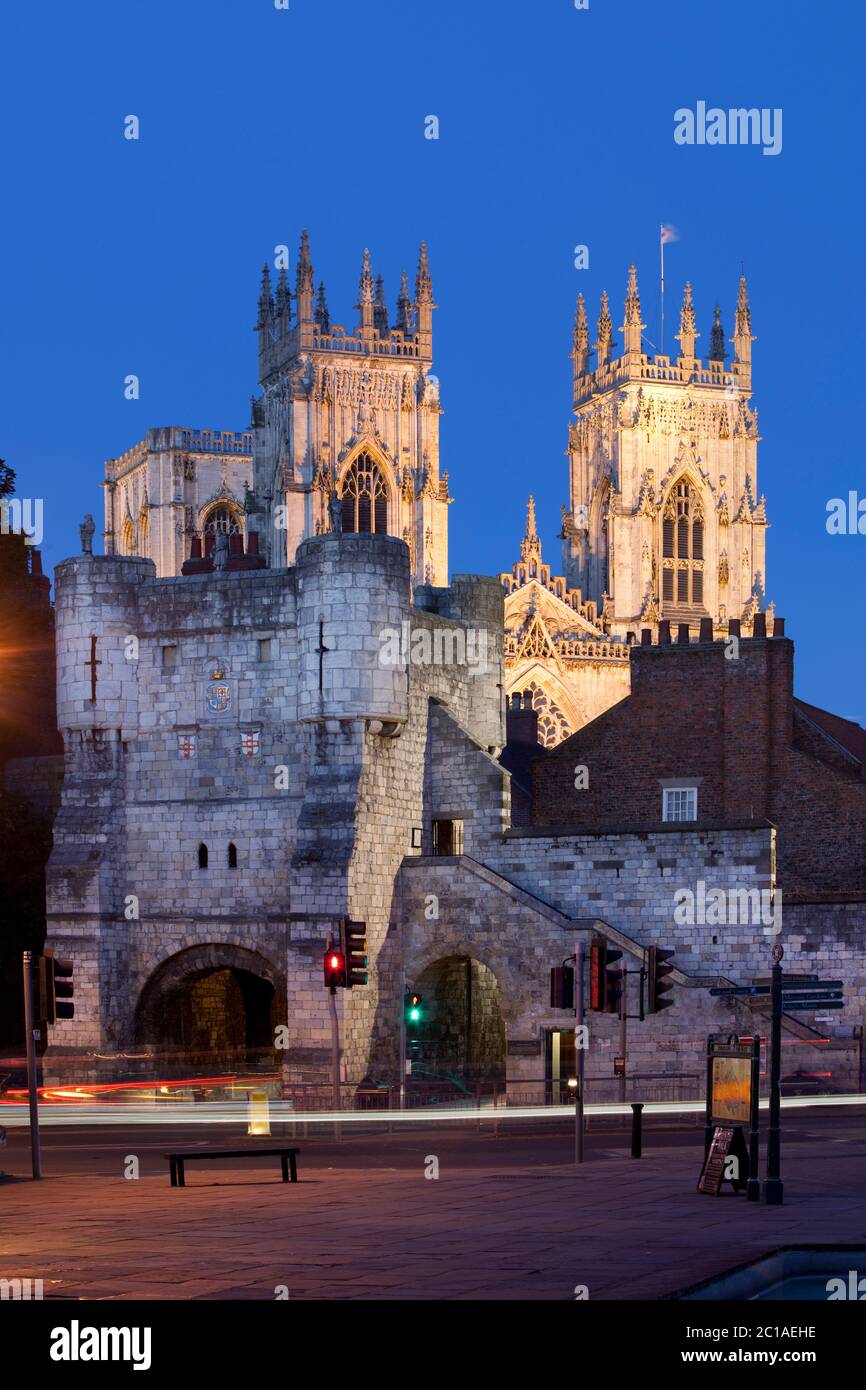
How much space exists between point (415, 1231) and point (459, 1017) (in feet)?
93.1

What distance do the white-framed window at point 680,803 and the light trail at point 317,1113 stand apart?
44.4 ft

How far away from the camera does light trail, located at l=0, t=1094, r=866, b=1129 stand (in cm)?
3838

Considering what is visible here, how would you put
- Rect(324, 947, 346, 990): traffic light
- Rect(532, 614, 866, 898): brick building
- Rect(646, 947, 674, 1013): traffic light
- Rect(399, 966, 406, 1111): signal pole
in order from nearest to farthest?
1. Rect(646, 947, 674, 1013): traffic light
2. Rect(324, 947, 346, 990): traffic light
3. Rect(399, 966, 406, 1111): signal pole
4. Rect(532, 614, 866, 898): brick building

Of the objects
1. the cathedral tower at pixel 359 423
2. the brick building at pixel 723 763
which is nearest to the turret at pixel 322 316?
the cathedral tower at pixel 359 423

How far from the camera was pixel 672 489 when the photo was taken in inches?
5330

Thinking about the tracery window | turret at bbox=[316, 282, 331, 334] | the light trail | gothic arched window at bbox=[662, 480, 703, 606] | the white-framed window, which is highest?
turret at bbox=[316, 282, 331, 334]

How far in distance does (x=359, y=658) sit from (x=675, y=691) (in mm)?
10828

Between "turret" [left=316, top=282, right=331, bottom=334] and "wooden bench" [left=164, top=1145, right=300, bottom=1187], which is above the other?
"turret" [left=316, top=282, right=331, bottom=334]

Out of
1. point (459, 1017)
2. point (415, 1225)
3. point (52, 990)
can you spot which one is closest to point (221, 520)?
point (459, 1017)

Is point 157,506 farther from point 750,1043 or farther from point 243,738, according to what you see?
point 750,1043

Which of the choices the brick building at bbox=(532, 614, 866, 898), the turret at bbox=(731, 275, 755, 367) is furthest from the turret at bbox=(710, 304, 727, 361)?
the brick building at bbox=(532, 614, 866, 898)

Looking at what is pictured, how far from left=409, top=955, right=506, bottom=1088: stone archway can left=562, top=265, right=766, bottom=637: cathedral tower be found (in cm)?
8373

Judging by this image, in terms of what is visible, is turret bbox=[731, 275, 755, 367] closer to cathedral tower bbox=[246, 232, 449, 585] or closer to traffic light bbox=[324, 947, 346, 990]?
cathedral tower bbox=[246, 232, 449, 585]
